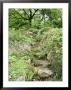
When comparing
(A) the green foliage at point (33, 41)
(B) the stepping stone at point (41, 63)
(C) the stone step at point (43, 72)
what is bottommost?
(C) the stone step at point (43, 72)

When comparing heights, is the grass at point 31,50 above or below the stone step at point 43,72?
above

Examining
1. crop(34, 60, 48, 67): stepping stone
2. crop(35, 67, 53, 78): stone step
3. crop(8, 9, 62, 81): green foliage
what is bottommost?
crop(35, 67, 53, 78): stone step

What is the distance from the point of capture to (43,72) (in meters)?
1.72

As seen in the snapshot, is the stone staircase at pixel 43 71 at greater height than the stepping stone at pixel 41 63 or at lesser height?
lesser

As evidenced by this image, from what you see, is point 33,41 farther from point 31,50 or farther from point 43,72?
point 43,72

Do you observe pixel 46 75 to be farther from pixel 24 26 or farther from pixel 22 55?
pixel 24 26

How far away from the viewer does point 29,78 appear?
1725mm

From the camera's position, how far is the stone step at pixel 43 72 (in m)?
1.72

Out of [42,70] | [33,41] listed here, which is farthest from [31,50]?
[42,70]

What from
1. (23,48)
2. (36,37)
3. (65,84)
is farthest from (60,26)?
(65,84)

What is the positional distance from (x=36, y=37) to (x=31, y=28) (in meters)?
0.08

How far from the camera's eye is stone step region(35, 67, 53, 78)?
172 cm

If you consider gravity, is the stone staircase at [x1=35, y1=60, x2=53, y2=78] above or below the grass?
below

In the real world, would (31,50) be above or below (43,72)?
above
